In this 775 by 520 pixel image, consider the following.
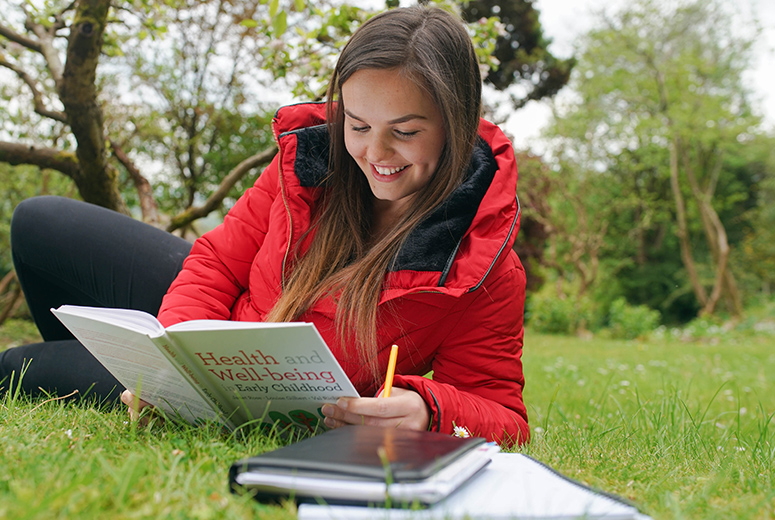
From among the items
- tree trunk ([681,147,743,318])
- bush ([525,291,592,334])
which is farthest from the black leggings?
tree trunk ([681,147,743,318])

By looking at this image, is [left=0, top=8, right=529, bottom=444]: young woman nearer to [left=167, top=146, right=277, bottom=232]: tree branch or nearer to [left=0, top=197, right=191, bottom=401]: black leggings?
[left=0, top=197, right=191, bottom=401]: black leggings

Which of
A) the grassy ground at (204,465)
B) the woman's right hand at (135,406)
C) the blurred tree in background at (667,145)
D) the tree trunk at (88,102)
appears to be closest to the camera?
the grassy ground at (204,465)

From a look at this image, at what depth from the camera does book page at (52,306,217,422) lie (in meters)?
1.18

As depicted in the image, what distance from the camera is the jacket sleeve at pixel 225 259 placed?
66.5 inches

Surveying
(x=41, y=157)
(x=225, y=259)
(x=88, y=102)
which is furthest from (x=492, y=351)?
(x=41, y=157)

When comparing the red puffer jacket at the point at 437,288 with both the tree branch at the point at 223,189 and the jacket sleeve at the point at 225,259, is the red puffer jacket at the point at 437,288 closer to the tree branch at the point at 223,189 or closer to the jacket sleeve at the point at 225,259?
the jacket sleeve at the point at 225,259

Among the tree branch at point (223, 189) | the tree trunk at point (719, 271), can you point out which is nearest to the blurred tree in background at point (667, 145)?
the tree trunk at point (719, 271)

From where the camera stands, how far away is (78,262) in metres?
1.97

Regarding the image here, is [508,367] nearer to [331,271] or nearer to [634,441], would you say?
[634,441]

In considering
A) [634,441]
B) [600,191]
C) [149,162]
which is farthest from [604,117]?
[634,441]

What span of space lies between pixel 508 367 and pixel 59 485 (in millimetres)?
1081

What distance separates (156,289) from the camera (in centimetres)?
199

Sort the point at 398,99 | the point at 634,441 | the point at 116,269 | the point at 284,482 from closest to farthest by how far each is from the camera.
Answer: the point at 284,482
the point at 398,99
the point at 634,441
the point at 116,269

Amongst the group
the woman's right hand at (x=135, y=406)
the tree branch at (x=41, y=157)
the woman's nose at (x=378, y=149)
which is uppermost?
the woman's nose at (x=378, y=149)
